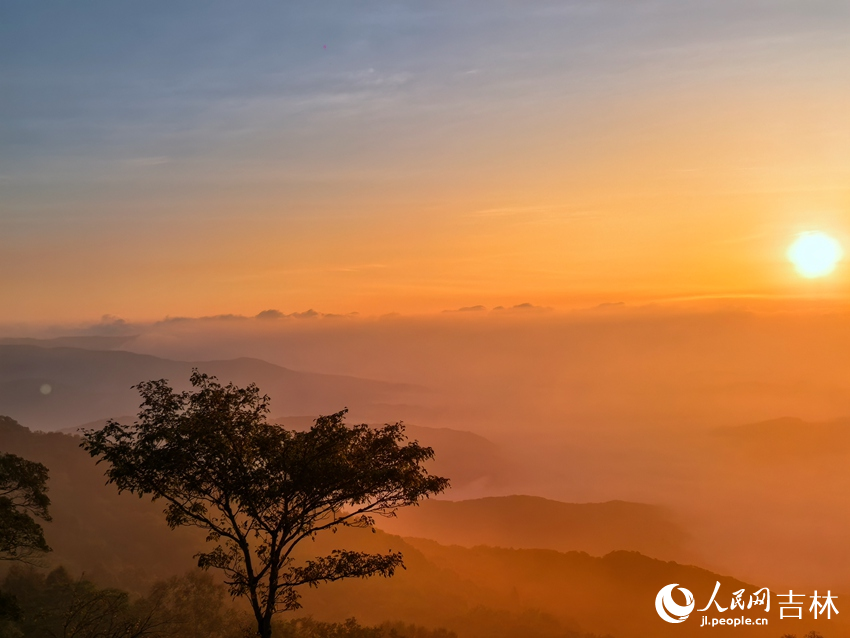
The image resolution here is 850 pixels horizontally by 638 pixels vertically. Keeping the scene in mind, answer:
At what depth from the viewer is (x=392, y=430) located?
75.7 ft

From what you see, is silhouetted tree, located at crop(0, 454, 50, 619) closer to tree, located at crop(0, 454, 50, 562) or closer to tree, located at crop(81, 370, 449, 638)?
tree, located at crop(0, 454, 50, 562)

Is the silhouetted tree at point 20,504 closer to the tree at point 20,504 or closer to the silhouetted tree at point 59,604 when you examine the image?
the tree at point 20,504

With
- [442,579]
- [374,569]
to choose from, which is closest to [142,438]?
[374,569]

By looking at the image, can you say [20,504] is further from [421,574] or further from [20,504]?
[421,574]

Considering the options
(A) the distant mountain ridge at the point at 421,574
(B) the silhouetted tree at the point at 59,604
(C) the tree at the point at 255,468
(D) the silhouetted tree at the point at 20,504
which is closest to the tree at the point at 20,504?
(D) the silhouetted tree at the point at 20,504

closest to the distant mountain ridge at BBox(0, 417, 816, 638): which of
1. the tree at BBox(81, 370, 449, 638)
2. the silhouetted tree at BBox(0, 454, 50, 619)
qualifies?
the silhouetted tree at BBox(0, 454, 50, 619)

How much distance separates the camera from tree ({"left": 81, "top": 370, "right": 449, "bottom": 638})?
68.9ft

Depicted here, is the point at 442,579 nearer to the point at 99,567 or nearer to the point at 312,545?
the point at 312,545

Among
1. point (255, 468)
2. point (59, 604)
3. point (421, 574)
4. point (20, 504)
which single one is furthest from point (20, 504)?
point (421, 574)

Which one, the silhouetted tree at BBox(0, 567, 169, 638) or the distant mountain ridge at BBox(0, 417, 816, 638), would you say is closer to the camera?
the silhouetted tree at BBox(0, 567, 169, 638)

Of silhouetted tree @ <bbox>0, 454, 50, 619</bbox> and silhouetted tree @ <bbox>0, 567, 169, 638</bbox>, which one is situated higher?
silhouetted tree @ <bbox>0, 454, 50, 619</bbox>

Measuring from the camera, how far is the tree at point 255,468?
68.9ft

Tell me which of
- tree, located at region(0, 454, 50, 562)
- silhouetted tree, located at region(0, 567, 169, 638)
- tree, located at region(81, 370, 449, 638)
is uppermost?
tree, located at region(81, 370, 449, 638)

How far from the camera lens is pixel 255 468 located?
21.7 m
